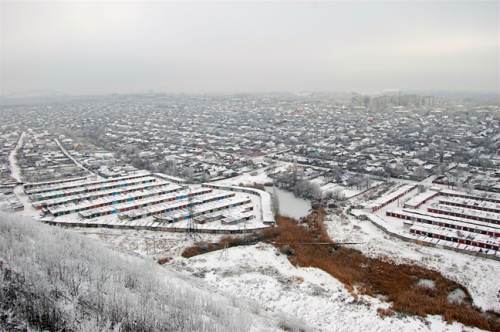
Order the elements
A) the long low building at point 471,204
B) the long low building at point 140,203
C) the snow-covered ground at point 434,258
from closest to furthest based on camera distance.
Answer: the snow-covered ground at point 434,258
the long low building at point 140,203
the long low building at point 471,204

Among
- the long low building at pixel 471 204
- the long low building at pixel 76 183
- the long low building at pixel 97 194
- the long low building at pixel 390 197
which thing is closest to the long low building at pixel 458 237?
the long low building at pixel 390 197

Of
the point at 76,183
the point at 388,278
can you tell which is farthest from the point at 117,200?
the point at 388,278

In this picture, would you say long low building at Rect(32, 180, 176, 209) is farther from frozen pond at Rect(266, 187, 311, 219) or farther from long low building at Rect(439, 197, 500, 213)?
long low building at Rect(439, 197, 500, 213)

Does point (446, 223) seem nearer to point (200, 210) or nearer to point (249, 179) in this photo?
point (200, 210)

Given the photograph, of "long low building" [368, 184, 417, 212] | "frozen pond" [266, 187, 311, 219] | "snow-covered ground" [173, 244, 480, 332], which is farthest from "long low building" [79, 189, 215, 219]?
"long low building" [368, 184, 417, 212]

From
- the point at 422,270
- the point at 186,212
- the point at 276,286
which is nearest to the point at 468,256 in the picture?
the point at 422,270

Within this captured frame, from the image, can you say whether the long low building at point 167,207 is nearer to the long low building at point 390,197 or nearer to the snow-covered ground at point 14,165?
the long low building at point 390,197
